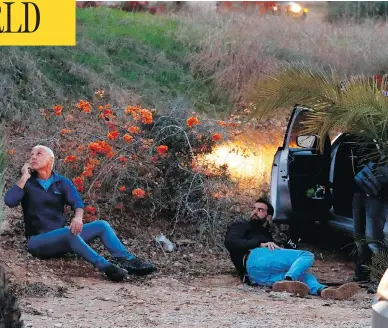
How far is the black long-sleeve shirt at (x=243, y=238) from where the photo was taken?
9477mm

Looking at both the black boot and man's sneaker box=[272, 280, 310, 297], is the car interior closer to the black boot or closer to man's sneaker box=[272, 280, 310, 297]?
the black boot

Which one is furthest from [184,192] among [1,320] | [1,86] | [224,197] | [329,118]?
[1,320]

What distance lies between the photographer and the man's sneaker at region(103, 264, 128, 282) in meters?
9.49

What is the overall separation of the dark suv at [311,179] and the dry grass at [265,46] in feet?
21.2

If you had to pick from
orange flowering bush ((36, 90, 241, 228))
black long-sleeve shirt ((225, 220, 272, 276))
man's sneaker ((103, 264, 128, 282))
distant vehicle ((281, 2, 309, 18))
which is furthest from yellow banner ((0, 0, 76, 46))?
distant vehicle ((281, 2, 309, 18))

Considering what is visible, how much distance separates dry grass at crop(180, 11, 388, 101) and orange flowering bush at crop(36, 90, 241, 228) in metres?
5.56

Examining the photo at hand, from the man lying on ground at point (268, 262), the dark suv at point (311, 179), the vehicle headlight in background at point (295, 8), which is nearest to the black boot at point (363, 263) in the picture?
the man lying on ground at point (268, 262)

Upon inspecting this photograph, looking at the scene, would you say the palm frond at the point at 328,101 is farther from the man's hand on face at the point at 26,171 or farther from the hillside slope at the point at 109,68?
the hillside slope at the point at 109,68

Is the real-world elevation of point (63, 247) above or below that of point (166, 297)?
above

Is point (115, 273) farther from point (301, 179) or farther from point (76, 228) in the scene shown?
point (301, 179)

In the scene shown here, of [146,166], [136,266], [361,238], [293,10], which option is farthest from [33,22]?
[293,10]

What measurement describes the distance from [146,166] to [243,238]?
99.0 inches

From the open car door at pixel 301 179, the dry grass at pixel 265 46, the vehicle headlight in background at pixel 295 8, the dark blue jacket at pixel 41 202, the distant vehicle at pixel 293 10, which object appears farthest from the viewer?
the vehicle headlight in background at pixel 295 8

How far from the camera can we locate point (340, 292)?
8922 millimetres
